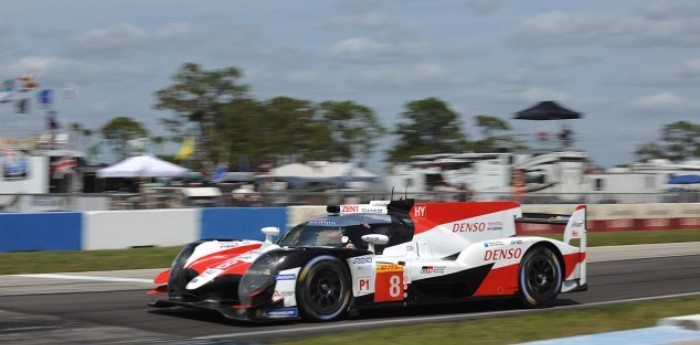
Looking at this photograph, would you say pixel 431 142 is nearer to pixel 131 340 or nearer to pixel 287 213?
pixel 287 213

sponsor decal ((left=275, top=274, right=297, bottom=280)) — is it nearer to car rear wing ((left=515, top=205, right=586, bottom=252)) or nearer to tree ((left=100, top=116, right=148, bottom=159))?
car rear wing ((left=515, top=205, right=586, bottom=252))

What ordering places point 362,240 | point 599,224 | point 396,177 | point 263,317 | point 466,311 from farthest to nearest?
1. point 396,177
2. point 599,224
3. point 466,311
4. point 362,240
5. point 263,317

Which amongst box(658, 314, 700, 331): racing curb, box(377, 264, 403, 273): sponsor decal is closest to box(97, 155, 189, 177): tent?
box(377, 264, 403, 273): sponsor decal

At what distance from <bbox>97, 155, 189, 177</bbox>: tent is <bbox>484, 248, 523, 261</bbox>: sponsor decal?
23386mm

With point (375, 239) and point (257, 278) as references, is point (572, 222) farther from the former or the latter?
point (257, 278)

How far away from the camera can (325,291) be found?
8.88 meters

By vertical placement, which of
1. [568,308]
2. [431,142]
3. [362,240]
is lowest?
[568,308]

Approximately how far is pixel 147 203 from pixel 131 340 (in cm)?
1495

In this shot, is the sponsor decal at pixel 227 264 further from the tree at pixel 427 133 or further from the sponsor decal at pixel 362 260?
the tree at pixel 427 133

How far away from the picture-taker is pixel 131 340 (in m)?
7.57

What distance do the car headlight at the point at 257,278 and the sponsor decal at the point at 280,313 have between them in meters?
0.21

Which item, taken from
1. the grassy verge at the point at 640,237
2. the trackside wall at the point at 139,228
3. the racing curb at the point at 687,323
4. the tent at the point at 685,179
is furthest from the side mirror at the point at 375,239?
the tent at the point at 685,179

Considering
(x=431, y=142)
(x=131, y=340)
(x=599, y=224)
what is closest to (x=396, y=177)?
(x=599, y=224)

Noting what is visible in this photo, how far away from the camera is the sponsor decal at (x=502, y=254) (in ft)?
33.3
